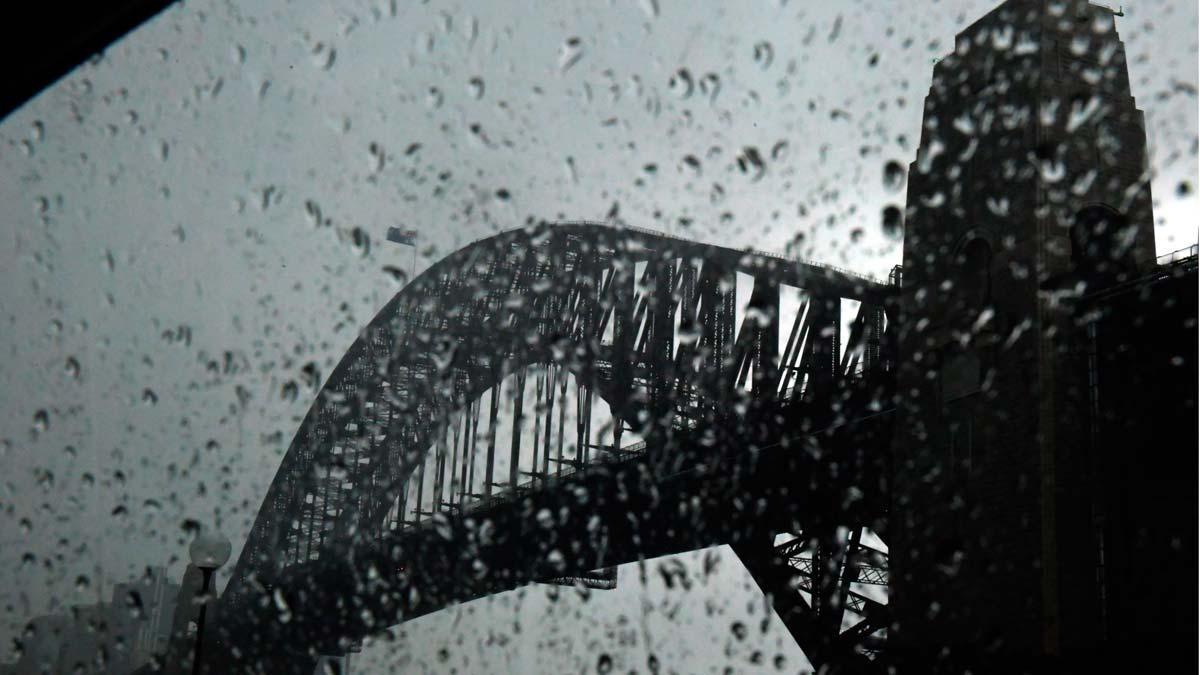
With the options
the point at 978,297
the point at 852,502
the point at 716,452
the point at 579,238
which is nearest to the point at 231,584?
the point at 579,238

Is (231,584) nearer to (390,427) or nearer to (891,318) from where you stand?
(390,427)

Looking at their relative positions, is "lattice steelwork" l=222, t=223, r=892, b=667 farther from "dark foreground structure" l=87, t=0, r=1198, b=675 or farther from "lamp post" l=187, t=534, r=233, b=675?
"lamp post" l=187, t=534, r=233, b=675

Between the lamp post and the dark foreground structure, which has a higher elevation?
the dark foreground structure

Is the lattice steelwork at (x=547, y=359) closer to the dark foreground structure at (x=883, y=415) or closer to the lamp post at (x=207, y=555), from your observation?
the dark foreground structure at (x=883, y=415)

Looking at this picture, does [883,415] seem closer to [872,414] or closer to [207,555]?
[872,414]

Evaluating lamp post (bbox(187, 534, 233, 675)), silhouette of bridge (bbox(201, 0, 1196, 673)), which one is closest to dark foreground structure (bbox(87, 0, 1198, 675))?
silhouette of bridge (bbox(201, 0, 1196, 673))
